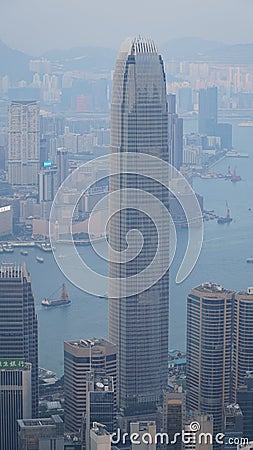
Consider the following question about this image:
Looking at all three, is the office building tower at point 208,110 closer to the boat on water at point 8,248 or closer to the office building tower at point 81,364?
the boat on water at point 8,248

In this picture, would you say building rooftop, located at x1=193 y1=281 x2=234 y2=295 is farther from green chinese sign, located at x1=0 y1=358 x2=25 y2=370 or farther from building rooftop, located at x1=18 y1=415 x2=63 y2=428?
building rooftop, located at x1=18 y1=415 x2=63 y2=428

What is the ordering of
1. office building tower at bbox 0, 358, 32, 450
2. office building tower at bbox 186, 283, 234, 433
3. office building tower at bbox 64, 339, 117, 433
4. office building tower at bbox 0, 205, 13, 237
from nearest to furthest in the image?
office building tower at bbox 0, 358, 32, 450
office building tower at bbox 64, 339, 117, 433
office building tower at bbox 186, 283, 234, 433
office building tower at bbox 0, 205, 13, 237

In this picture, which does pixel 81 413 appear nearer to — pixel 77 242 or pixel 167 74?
pixel 77 242

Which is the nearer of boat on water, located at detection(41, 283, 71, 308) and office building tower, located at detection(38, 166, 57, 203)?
boat on water, located at detection(41, 283, 71, 308)

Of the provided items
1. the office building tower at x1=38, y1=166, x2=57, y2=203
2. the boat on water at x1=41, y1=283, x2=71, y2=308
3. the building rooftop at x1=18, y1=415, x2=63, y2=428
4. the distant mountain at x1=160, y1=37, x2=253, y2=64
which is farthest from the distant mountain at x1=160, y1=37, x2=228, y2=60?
the building rooftop at x1=18, y1=415, x2=63, y2=428

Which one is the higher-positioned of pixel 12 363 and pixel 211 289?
pixel 211 289

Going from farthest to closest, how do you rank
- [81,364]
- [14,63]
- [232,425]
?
[14,63], [81,364], [232,425]

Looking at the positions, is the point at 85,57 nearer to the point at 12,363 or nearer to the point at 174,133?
the point at 174,133

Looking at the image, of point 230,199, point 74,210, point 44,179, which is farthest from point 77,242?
point 230,199

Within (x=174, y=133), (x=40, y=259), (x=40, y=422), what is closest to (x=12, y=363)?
(x=40, y=422)
